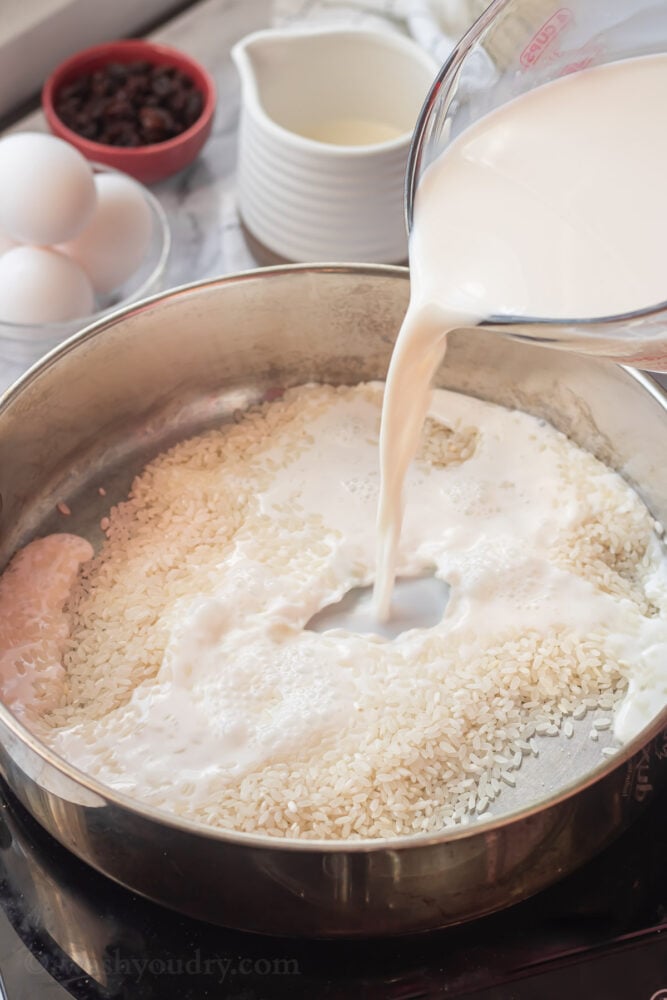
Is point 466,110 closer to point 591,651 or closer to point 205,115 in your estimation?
point 591,651

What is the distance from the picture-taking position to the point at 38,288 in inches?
45.3

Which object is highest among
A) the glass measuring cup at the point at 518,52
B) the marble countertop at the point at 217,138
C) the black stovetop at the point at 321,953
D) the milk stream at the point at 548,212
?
the glass measuring cup at the point at 518,52

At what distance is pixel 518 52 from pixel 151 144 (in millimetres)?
603

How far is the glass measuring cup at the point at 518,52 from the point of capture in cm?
85

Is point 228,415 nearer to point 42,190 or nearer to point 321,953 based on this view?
point 42,190

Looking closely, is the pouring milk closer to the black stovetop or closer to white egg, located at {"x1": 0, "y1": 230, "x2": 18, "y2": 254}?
the black stovetop

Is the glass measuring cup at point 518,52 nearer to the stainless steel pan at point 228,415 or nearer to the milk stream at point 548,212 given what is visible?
the milk stream at point 548,212

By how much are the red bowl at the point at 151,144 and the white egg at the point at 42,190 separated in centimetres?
15

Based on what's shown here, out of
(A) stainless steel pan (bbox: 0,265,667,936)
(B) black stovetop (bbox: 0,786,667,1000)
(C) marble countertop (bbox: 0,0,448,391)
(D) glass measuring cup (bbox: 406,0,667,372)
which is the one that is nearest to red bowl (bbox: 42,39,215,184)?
(C) marble countertop (bbox: 0,0,448,391)

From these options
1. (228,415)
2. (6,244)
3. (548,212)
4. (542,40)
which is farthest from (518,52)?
(6,244)

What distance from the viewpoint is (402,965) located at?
773 mm

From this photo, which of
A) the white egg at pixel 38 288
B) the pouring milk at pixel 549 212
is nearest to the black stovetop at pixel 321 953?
the pouring milk at pixel 549 212

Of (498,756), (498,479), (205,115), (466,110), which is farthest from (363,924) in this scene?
(205,115)

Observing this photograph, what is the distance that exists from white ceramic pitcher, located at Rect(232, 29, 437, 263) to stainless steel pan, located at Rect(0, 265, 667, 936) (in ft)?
0.46
